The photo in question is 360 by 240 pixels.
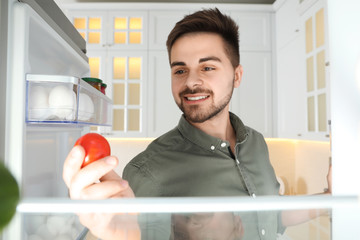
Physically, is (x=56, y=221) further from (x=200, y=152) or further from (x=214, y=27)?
(x=214, y=27)

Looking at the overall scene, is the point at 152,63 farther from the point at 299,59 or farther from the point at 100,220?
the point at 100,220

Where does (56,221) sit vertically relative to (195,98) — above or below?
below

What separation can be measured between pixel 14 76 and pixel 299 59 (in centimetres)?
128

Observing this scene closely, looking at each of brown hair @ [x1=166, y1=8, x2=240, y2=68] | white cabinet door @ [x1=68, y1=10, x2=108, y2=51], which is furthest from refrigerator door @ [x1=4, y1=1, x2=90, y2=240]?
white cabinet door @ [x1=68, y1=10, x2=108, y2=51]

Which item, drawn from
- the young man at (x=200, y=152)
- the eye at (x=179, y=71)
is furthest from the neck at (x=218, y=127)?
the eye at (x=179, y=71)

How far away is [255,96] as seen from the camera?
164 cm

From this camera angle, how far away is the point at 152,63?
5.06 ft

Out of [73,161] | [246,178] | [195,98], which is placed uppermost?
[195,98]

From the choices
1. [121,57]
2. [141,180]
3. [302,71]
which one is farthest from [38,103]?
[121,57]

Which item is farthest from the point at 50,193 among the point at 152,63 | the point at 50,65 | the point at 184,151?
the point at 152,63

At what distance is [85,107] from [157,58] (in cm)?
116

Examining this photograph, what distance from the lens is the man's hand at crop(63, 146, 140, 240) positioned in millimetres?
114

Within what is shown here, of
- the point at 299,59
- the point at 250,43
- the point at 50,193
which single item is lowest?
the point at 50,193

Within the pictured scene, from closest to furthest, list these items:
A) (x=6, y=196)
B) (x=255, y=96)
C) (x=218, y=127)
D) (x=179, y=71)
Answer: (x=6, y=196) → (x=218, y=127) → (x=179, y=71) → (x=255, y=96)
